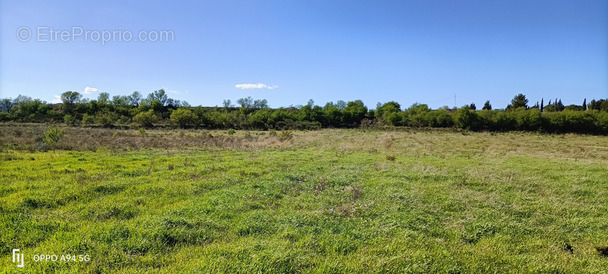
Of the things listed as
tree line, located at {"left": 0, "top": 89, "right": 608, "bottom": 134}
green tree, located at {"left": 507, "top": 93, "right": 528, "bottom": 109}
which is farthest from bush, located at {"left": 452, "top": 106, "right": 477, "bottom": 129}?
green tree, located at {"left": 507, "top": 93, "right": 528, "bottom": 109}

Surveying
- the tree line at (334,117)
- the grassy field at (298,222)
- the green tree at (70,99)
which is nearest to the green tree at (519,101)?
the tree line at (334,117)

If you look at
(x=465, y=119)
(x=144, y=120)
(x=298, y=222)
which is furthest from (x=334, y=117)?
(x=298, y=222)

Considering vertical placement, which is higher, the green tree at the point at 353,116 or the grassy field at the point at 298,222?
the green tree at the point at 353,116

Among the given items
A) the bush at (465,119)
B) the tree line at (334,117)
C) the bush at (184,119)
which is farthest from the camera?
the bush at (184,119)

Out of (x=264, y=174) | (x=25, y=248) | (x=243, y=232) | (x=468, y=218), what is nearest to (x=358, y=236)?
(x=243, y=232)

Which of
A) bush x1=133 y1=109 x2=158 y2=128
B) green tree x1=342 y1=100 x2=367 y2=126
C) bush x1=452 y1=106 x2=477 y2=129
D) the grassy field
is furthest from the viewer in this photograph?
green tree x1=342 y1=100 x2=367 y2=126

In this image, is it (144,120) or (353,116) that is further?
(353,116)

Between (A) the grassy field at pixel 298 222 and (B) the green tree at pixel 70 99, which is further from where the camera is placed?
(B) the green tree at pixel 70 99

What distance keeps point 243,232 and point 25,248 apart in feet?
12.9

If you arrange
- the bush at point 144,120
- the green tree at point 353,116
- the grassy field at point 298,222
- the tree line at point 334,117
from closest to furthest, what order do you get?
1. the grassy field at point 298,222
2. the tree line at point 334,117
3. the bush at point 144,120
4. the green tree at point 353,116

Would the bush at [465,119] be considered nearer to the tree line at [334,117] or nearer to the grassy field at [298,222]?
the tree line at [334,117]

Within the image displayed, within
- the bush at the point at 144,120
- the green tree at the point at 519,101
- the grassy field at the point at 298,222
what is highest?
the green tree at the point at 519,101

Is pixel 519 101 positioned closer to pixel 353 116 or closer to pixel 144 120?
pixel 353 116

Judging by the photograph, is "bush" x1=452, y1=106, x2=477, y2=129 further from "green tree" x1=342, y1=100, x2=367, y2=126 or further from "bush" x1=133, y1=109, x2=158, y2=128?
"bush" x1=133, y1=109, x2=158, y2=128
